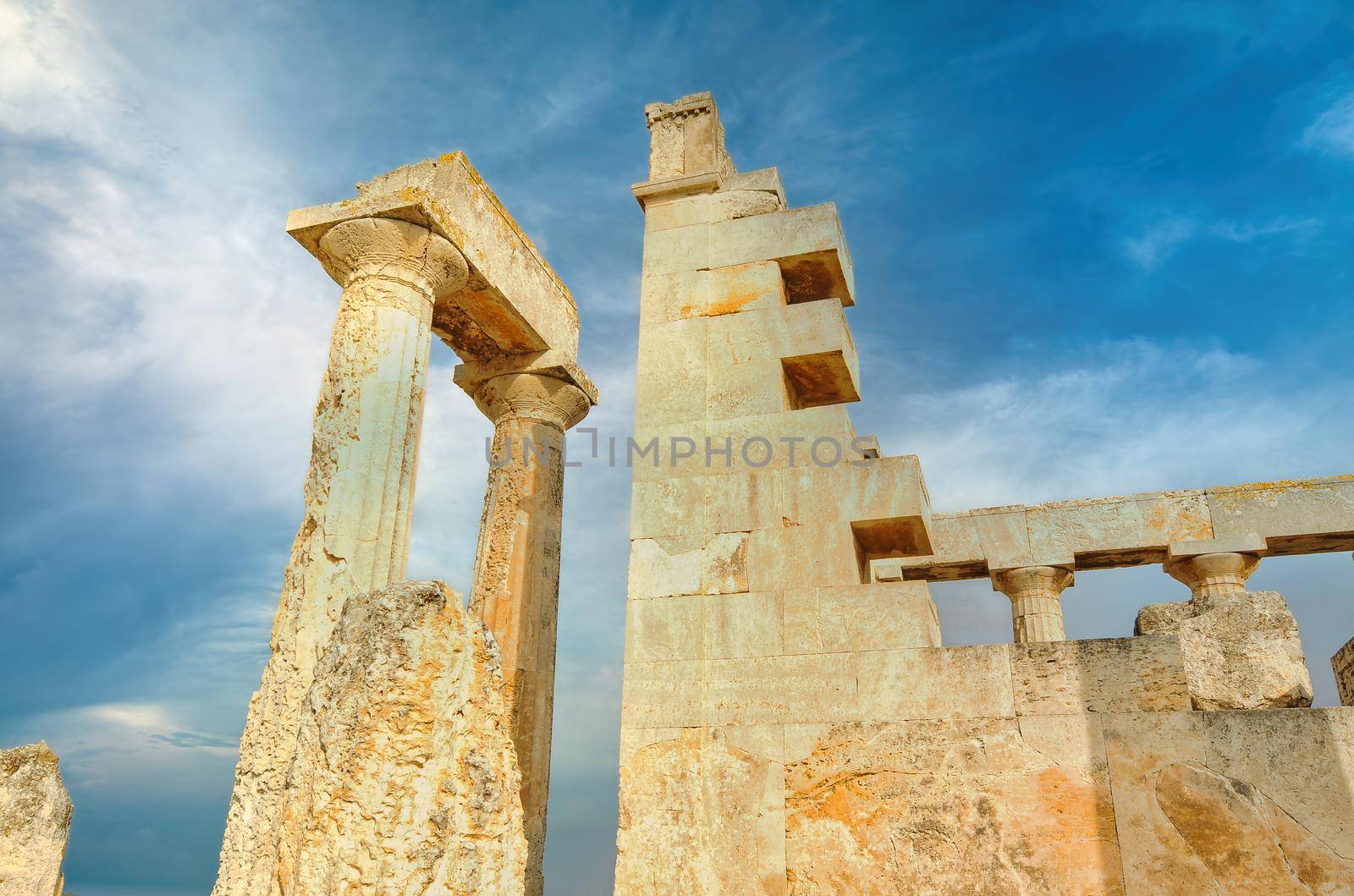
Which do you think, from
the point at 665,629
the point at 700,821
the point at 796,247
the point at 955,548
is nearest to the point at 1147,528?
the point at 955,548

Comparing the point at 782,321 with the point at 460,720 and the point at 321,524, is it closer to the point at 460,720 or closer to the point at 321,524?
the point at 321,524

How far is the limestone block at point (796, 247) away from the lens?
6.67m

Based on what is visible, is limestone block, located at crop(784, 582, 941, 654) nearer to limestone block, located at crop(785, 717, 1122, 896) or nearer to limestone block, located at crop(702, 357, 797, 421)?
limestone block, located at crop(785, 717, 1122, 896)

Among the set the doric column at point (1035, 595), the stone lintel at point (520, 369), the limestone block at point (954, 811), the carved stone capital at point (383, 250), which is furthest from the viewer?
the doric column at point (1035, 595)

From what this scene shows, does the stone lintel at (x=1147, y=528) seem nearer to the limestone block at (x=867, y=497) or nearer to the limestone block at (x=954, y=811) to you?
the limestone block at (x=867, y=497)

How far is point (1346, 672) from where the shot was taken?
6.50 m

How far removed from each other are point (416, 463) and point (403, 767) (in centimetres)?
539

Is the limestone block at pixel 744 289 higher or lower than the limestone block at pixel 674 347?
higher

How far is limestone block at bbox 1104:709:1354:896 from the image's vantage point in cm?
445

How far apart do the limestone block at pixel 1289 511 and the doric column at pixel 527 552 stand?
8.90m

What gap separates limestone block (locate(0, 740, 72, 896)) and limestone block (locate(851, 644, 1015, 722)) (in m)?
6.10

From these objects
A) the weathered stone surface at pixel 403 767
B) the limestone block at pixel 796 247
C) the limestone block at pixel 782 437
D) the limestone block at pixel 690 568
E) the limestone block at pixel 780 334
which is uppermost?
the limestone block at pixel 796 247

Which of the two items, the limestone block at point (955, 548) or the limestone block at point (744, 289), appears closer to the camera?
the limestone block at point (744, 289)

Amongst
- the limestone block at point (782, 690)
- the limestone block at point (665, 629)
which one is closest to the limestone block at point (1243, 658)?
the limestone block at point (782, 690)
